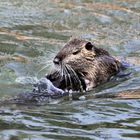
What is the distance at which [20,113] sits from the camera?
5.68m

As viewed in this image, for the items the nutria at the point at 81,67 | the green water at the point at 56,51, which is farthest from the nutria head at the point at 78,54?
the green water at the point at 56,51

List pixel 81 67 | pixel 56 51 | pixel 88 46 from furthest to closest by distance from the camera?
pixel 56 51 < pixel 88 46 < pixel 81 67

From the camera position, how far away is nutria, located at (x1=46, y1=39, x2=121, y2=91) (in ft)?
23.0

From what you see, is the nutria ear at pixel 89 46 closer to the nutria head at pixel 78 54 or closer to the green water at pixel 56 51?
the nutria head at pixel 78 54

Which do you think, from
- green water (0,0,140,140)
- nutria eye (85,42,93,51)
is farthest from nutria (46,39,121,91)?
green water (0,0,140,140)

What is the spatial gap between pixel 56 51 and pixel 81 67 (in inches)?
81.4

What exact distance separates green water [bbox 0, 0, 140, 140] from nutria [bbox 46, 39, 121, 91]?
0.18 metres

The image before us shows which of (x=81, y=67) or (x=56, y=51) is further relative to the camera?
(x=56, y=51)

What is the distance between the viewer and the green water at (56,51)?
5191 millimetres

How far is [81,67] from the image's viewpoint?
7.30 m

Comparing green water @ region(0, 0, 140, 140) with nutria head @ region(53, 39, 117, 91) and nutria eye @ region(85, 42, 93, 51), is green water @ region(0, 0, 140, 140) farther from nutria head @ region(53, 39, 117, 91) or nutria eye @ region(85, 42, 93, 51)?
nutria eye @ region(85, 42, 93, 51)

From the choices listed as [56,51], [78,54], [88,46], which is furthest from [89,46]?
[56,51]

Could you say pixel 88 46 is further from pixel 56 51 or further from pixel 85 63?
pixel 56 51

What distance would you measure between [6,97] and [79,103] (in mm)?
905
